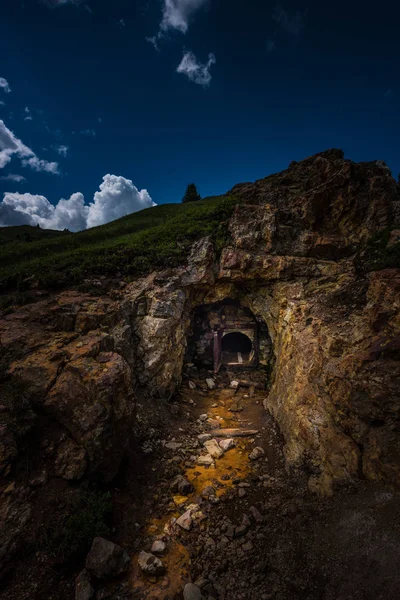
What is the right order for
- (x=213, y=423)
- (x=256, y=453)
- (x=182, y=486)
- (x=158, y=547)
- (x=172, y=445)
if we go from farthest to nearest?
(x=213, y=423) < (x=172, y=445) < (x=256, y=453) < (x=182, y=486) < (x=158, y=547)

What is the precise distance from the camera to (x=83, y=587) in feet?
16.0

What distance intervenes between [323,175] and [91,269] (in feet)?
49.3

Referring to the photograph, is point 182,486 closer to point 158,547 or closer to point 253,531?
point 158,547

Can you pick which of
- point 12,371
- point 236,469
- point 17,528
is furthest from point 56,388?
point 236,469

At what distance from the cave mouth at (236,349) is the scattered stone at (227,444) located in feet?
27.2

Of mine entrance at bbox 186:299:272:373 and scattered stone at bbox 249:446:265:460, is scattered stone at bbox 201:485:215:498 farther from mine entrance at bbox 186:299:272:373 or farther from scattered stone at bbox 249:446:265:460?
mine entrance at bbox 186:299:272:373

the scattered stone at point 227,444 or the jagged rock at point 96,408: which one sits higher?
the jagged rock at point 96,408

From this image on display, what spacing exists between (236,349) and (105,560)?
17.7 meters

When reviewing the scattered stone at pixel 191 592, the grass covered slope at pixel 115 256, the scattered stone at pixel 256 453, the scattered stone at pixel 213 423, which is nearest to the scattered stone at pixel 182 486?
the scattered stone at pixel 191 592

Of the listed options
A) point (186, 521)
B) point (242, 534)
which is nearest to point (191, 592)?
point (186, 521)

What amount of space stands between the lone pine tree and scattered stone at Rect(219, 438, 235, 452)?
48295mm

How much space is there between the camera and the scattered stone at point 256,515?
261 inches

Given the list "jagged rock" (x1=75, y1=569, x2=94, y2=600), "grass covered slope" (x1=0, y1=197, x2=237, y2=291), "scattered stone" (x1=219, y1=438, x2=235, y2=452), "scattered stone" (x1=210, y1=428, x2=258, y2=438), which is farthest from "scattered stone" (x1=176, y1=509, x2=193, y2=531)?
"grass covered slope" (x1=0, y1=197, x2=237, y2=291)

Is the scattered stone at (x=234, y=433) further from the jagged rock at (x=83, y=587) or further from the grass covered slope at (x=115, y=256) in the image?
the grass covered slope at (x=115, y=256)
